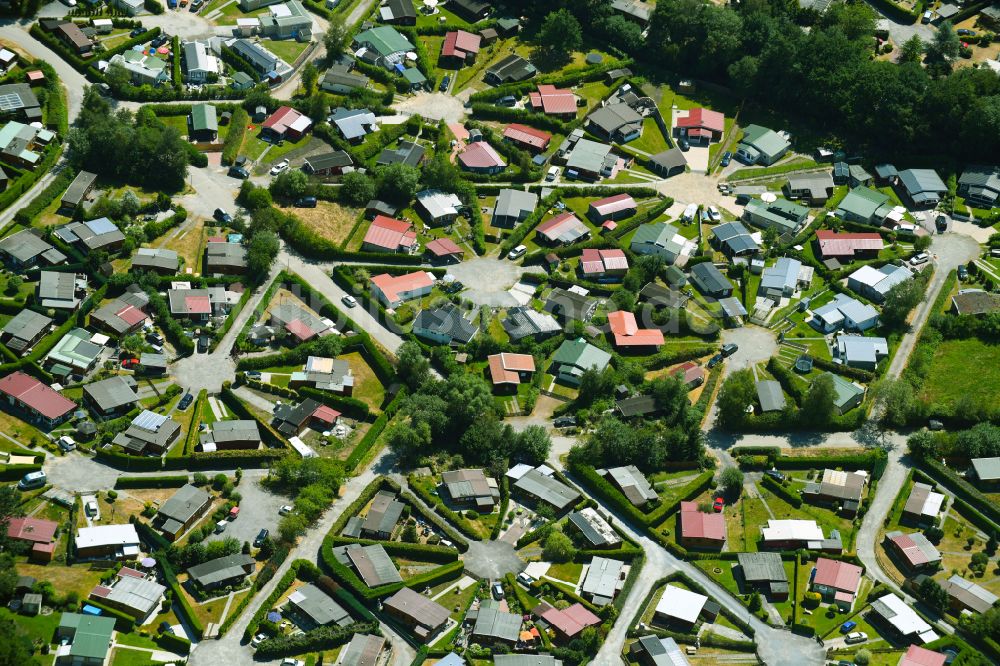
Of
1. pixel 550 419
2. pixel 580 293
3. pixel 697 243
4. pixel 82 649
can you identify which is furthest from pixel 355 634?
pixel 697 243

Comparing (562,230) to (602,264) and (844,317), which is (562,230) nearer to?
(602,264)

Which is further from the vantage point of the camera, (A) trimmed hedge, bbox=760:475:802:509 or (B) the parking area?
(A) trimmed hedge, bbox=760:475:802:509

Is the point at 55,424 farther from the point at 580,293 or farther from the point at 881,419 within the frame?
the point at 881,419

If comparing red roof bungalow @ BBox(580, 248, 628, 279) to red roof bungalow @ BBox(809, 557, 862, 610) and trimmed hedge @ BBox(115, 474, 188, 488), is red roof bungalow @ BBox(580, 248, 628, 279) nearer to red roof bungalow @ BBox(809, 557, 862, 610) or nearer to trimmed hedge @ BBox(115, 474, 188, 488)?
red roof bungalow @ BBox(809, 557, 862, 610)

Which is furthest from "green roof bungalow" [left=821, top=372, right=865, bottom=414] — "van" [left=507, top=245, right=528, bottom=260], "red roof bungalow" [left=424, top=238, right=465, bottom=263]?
"red roof bungalow" [left=424, top=238, right=465, bottom=263]

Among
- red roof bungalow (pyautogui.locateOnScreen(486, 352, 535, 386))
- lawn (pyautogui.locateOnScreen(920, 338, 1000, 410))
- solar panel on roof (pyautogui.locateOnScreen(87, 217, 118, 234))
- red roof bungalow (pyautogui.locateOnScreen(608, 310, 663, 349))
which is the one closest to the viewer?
red roof bungalow (pyautogui.locateOnScreen(486, 352, 535, 386))

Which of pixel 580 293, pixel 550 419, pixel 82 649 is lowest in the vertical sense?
pixel 82 649
